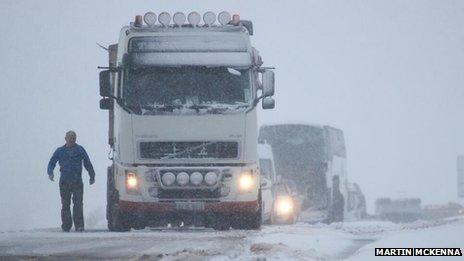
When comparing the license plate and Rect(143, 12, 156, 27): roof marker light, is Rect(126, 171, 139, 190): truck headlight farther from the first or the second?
Rect(143, 12, 156, 27): roof marker light

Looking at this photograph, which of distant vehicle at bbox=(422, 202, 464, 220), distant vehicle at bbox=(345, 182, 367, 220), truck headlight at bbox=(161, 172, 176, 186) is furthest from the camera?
distant vehicle at bbox=(422, 202, 464, 220)

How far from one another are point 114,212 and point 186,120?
245cm

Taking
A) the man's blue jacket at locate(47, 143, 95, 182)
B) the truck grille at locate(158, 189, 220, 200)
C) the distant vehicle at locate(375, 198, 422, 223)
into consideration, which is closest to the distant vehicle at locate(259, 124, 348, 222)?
the man's blue jacket at locate(47, 143, 95, 182)

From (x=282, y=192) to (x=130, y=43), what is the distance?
41.6ft

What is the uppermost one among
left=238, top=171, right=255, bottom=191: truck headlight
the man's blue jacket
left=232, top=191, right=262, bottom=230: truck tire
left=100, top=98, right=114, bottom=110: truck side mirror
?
left=100, top=98, right=114, bottom=110: truck side mirror

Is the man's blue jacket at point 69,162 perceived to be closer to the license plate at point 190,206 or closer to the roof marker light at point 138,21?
the license plate at point 190,206

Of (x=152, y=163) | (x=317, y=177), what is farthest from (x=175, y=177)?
(x=317, y=177)

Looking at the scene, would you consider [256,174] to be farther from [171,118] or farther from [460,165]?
[460,165]

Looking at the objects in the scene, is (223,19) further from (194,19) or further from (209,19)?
(194,19)

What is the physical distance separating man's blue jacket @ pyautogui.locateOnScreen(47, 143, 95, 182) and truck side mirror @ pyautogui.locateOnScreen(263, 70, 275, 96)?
3.73 metres

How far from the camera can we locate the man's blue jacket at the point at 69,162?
61.4 ft

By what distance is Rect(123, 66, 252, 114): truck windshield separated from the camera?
17578mm

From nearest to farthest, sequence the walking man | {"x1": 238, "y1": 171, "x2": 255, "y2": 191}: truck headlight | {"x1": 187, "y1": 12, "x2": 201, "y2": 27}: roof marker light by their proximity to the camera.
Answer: {"x1": 238, "y1": 171, "x2": 255, "y2": 191}: truck headlight < {"x1": 187, "y1": 12, "x2": 201, "y2": 27}: roof marker light < the walking man

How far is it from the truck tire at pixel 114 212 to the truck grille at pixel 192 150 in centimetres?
122
